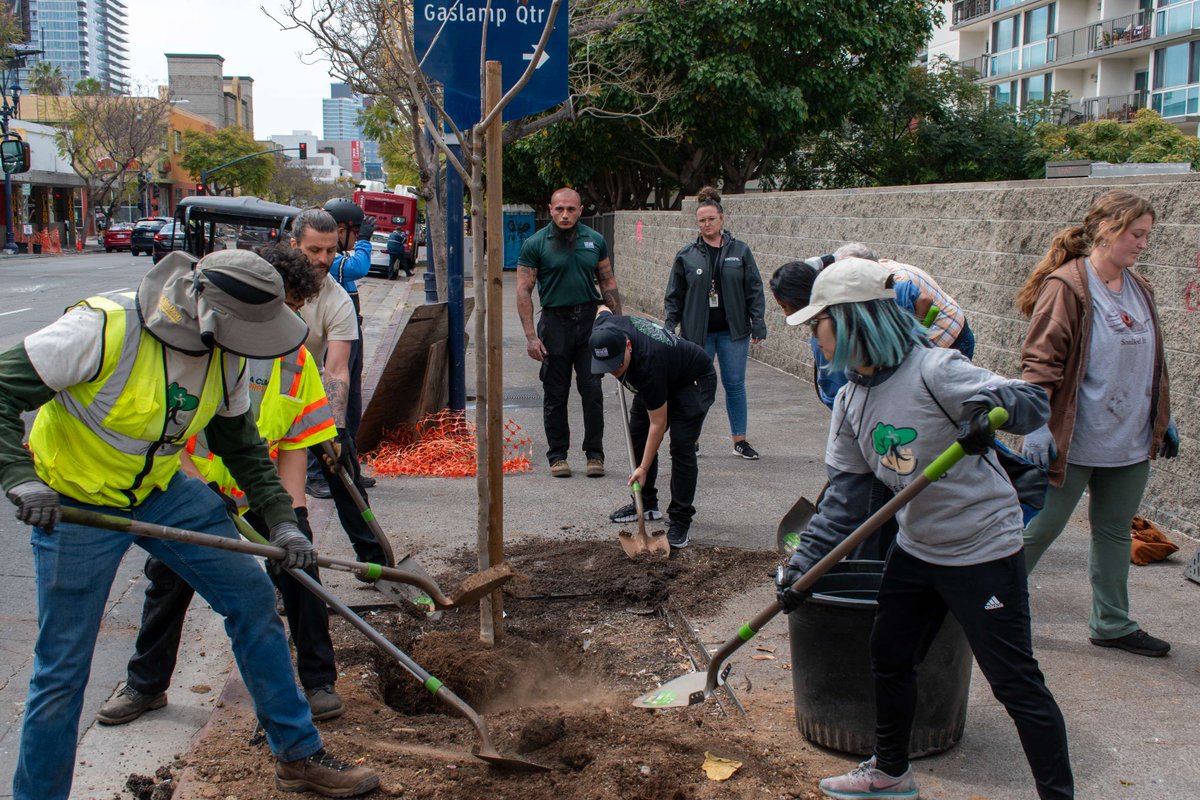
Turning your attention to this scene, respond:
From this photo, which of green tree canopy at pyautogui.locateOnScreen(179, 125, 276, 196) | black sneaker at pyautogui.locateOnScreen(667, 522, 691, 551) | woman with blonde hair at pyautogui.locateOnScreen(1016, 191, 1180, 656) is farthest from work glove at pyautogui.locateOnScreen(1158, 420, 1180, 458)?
green tree canopy at pyautogui.locateOnScreen(179, 125, 276, 196)

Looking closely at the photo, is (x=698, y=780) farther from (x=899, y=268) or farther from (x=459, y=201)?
(x=459, y=201)

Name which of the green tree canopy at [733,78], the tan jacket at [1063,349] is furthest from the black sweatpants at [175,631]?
the green tree canopy at [733,78]

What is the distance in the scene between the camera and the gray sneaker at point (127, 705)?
3996 millimetres

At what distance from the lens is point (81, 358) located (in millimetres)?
2838

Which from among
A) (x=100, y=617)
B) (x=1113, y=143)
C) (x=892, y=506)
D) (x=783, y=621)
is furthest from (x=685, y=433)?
(x=1113, y=143)

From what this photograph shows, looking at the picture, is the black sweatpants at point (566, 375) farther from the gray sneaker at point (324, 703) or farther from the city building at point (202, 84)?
the city building at point (202, 84)

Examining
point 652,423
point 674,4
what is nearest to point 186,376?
point 652,423

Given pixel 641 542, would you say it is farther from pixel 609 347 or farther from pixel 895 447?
pixel 895 447

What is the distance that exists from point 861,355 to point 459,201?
21.1ft

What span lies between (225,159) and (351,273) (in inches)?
2923

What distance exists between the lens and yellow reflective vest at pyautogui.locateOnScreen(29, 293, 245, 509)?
2922 millimetres

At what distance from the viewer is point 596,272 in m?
7.71

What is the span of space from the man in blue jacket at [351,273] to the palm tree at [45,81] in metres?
65.6

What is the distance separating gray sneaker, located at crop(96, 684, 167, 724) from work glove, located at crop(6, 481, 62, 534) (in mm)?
1520
